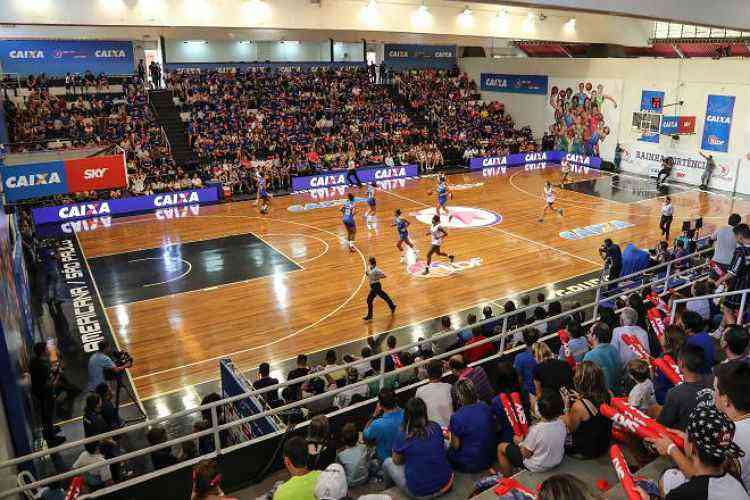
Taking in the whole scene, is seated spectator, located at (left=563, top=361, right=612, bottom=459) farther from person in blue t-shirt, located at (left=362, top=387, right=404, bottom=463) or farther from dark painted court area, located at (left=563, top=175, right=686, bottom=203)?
dark painted court area, located at (left=563, top=175, right=686, bottom=203)

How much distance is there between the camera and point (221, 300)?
14.3 metres

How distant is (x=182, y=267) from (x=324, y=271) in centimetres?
394

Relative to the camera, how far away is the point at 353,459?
498 centimetres

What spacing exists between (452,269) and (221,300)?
5.99 m

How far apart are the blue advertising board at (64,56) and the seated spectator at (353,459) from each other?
2501 centimetres

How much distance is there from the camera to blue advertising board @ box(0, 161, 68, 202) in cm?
1867

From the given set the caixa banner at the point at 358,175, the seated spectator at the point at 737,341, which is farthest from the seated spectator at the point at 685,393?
the caixa banner at the point at 358,175

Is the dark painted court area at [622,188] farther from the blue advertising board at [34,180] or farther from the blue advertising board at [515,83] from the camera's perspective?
the blue advertising board at [34,180]

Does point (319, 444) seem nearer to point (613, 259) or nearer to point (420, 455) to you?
point (420, 455)

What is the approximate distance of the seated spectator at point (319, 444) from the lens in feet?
16.2

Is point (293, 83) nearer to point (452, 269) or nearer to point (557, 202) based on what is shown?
point (557, 202)

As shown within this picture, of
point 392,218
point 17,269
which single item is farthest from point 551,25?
point 17,269

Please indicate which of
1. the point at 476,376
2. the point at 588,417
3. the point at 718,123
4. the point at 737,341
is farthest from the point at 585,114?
the point at 588,417

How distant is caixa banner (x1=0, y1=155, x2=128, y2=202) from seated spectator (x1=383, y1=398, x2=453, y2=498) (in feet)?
58.9
